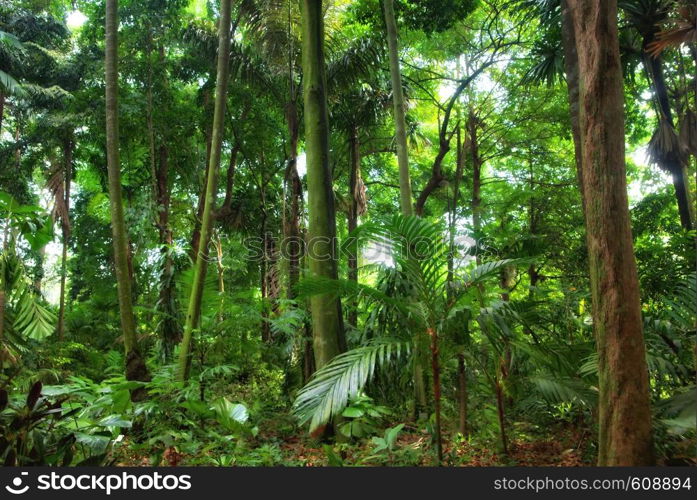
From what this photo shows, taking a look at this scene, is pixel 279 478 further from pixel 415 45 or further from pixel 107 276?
pixel 107 276

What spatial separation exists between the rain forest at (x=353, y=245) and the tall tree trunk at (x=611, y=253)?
12 millimetres

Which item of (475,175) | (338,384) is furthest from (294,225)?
(338,384)

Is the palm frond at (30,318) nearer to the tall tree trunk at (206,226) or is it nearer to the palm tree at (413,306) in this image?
the tall tree trunk at (206,226)

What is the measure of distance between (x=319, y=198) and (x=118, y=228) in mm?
1903

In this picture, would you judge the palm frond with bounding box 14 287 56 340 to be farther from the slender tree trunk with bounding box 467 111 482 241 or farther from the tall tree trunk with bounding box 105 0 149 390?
the slender tree trunk with bounding box 467 111 482 241

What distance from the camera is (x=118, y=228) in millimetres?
4184

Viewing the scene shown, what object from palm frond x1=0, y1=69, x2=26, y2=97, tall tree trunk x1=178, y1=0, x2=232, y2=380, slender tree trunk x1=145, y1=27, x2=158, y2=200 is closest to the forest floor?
tall tree trunk x1=178, y1=0, x2=232, y2=380

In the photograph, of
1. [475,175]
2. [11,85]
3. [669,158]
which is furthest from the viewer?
[11,85]

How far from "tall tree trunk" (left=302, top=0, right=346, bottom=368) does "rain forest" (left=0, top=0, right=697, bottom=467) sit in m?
0.02

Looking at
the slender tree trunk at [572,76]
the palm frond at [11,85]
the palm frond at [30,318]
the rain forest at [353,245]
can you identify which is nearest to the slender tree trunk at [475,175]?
the rain forest at [353,245]

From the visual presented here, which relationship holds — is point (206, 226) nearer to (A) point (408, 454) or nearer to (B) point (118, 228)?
(B) point (118, 228)

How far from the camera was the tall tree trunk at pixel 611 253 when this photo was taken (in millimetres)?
2387

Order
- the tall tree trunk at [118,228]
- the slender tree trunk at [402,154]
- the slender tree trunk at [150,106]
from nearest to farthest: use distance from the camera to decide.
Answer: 1. the tall tree trunk at [118,228]
2. the slender tree trunk at [402,154]
3. the slender tree trunk at [150,106]

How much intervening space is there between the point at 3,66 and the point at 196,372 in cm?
1220
